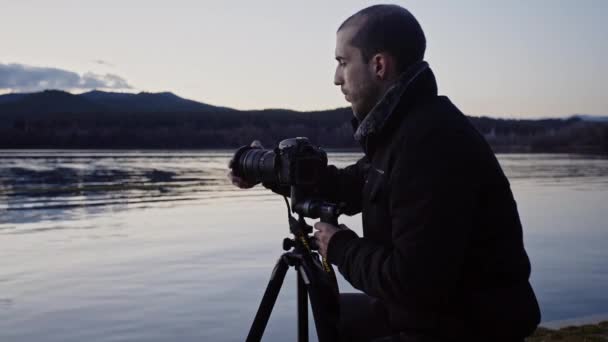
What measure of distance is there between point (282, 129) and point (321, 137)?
19.1 ft

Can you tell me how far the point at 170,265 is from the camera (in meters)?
7.97

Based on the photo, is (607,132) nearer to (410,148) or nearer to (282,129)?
(282,129)

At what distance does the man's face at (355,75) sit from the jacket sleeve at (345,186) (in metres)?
0.59

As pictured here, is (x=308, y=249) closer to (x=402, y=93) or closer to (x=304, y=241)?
(x=304, y=241)

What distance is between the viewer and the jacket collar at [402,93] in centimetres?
232

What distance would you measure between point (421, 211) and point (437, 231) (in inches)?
3.0

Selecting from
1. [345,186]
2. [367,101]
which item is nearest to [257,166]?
[345,186]

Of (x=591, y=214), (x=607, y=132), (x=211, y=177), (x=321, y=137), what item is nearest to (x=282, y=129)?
(x=321, y=137)

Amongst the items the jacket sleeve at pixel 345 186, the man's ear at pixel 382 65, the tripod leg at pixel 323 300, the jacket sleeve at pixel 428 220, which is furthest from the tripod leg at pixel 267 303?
the man's ear at pixel 382 65

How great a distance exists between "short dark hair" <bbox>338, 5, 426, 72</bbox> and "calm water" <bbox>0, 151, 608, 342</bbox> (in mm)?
3392

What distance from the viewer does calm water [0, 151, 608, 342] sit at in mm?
5594

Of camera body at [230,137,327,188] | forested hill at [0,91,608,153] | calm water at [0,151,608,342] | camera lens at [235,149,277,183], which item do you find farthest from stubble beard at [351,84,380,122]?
forested hill at [0,91,608,153]

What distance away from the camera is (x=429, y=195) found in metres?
2.07

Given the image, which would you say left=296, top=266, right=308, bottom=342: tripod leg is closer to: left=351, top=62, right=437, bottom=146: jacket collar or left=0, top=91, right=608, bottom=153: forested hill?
left=351, top=62, right=437, bottom=146: jacket collar
